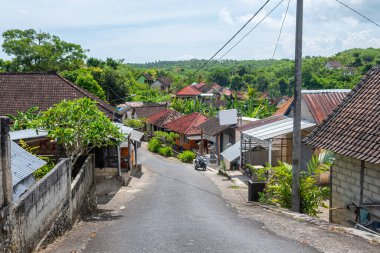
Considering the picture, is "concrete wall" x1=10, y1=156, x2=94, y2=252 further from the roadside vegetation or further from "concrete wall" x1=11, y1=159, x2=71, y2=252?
the roadside vegetation

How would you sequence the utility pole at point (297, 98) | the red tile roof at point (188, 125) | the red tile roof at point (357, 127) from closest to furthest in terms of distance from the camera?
the red tile roof at point (357, 127) < the utility pole at point (297, 98) < the red tile roof at point (188, 125)

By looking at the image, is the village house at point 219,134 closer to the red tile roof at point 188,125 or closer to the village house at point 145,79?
the red tile roof at point 188,125

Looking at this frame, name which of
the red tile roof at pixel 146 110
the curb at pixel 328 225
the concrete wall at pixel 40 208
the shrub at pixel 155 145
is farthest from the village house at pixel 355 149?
the red tile roof at pixel 146 110

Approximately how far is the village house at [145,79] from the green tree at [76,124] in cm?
10095

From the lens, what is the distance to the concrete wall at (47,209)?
23.9 ft

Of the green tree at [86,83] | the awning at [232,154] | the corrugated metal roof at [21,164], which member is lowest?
the awning at [232,154]

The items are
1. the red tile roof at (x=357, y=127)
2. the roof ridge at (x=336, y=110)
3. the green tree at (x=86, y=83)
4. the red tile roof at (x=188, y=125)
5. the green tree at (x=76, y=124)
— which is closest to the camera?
the red tile roof at (x=357, y=127)

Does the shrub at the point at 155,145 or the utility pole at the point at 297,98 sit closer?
the utility pole at the point at 297,98

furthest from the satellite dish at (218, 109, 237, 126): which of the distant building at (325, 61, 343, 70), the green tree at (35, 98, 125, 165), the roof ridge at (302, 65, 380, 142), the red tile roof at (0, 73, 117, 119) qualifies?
the distant building at (325, 61, 343, 70)

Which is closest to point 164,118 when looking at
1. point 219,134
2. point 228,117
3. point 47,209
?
point 219,134

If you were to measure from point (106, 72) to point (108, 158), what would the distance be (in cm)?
3729

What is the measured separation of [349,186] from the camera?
40.8 feet

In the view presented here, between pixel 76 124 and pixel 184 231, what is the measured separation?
6400 millimetres

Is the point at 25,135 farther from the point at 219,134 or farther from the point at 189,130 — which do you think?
the point at 189,130
